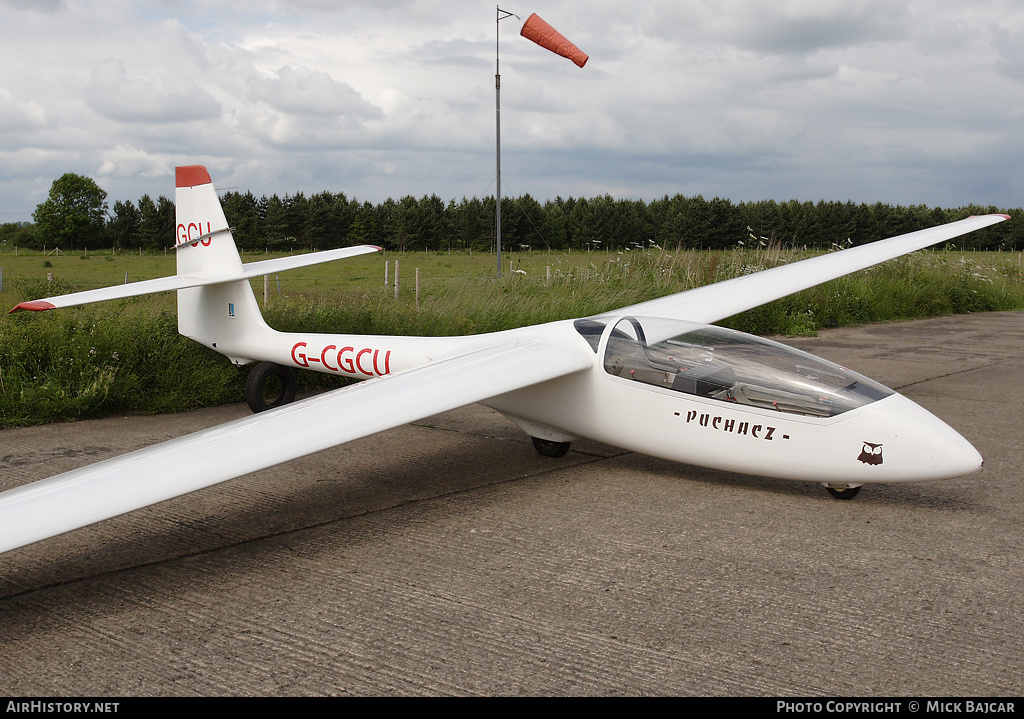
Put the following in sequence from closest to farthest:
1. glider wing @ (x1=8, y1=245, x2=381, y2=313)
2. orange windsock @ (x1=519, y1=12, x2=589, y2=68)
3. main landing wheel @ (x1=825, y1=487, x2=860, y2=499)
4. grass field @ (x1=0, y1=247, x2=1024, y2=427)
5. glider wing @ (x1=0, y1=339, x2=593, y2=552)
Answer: glider wing @ (x1=0, y1=339, x2=593, y2=552) → main landing wheel @ (x1=825, y1=487, x2=860, y2=499) → glider wing @ (x1=8, y1=245, x2=381, y2=313) → grass field @ (x1=0, y1=247, x2=1024, y2=427) → orange windsock @ (x1=519, y1=12, x2=589, y2=68)

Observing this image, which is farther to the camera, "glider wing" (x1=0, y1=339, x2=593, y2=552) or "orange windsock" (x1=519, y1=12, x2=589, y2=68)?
"orange windsock" (x1=519, y1=12, x2=589, y2=68)

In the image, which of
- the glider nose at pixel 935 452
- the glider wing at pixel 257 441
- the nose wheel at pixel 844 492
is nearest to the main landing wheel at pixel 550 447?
the glider wing at pixel 257 441

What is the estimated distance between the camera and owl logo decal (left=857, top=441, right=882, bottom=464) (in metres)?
4.87

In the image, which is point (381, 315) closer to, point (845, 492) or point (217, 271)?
point (217, 271)

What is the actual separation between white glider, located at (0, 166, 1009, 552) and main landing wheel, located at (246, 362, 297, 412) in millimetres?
1031

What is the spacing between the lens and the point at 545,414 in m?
6.19

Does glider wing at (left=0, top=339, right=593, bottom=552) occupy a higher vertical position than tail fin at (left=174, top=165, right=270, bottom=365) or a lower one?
lower

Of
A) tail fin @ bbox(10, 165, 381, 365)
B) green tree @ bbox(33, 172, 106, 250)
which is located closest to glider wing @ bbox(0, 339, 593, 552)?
tail fin @ bbox(10, 165, 381, 365)

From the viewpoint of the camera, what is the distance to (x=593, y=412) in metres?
5.90

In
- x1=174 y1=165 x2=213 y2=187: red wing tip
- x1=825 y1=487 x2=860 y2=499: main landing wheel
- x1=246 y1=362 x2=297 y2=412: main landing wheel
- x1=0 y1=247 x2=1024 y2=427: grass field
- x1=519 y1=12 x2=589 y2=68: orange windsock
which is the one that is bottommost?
x1=825 y1=487 x2=860 y2=499: main landing wheel

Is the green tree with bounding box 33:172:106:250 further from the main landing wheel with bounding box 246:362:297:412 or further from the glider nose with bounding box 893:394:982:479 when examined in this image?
the glider nose with bounding box 893:394:982:479

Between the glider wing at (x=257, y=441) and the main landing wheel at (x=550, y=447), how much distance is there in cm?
99


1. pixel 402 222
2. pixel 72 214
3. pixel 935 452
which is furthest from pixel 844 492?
pixel 72 214
